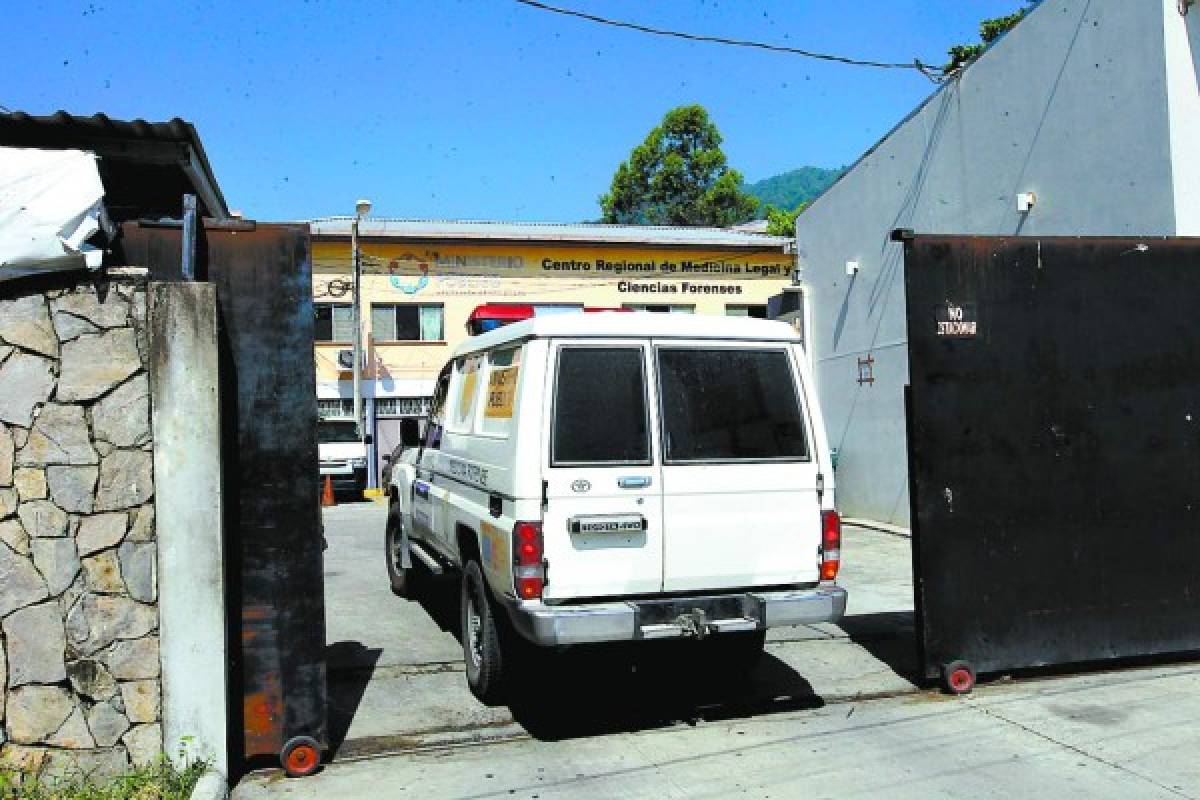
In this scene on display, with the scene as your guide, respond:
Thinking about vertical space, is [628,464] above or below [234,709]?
above

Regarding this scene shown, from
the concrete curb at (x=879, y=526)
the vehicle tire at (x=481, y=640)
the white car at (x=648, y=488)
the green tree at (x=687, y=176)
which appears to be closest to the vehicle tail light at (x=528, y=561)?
the white car at (x=648, y=488)

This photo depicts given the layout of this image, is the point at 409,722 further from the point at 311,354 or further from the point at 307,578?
the point at 311,354

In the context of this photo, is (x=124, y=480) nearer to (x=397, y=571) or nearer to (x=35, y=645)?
(x=35, y=645)

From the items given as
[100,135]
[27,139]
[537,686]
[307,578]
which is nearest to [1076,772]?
[537,686]

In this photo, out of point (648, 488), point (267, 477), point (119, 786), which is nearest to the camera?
point (119, 786)

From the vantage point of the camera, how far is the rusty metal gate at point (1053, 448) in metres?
6.59

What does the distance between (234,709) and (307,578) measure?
775 mm

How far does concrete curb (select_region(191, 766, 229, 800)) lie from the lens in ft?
15.3

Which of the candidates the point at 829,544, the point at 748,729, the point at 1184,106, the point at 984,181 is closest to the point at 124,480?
the point at 748,729

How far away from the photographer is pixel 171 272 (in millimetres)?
5234

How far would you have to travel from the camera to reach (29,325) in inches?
193

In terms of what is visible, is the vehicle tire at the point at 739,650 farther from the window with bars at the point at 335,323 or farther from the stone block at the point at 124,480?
the window with bars at the point at 335,323

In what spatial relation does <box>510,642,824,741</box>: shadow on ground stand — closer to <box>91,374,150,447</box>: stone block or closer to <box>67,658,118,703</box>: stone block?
<box>67,658,118,703</box>: stone block

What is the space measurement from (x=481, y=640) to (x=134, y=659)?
2136 millimetres
